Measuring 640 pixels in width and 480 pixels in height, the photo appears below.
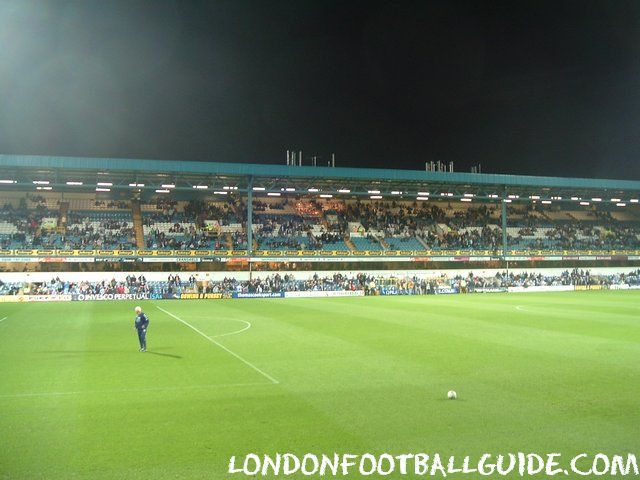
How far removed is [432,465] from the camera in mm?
7387

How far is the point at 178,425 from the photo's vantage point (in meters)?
9.23

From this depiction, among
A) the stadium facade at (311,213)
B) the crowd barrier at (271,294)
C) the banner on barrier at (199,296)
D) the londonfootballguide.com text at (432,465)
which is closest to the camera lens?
the londonfootballguide.com text at (432,465)

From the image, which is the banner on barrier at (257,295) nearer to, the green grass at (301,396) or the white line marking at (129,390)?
the green grass at (301,396)

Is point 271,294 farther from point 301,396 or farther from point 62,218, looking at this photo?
point 301,396

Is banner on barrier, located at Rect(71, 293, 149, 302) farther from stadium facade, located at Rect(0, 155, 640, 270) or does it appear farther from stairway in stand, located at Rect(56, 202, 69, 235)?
stairway in stand, located at Rect(56, 202, 69, 235)

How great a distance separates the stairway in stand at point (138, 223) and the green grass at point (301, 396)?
2782cm

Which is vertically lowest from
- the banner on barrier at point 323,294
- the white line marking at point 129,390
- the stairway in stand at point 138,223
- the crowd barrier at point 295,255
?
the banner on barrier at point 323,294

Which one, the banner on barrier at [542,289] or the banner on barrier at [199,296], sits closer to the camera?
the banner on barrier at [199,296]

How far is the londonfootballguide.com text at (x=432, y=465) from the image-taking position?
7168mm

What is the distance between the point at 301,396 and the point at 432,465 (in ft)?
14.0

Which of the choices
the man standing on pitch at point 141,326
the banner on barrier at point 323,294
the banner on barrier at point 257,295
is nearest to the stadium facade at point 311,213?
the banner on barrier at point 323,294

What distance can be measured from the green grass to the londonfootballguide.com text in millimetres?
257

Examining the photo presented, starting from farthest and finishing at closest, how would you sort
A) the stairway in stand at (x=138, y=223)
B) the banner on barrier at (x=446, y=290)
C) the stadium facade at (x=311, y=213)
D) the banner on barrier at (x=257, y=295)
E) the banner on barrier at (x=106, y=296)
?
1. the banner on barrier at (x=446, y=290)
2. the stairway in stand at (x=138, y=223)
3. the stadium facade at (x=311, y=213)
4. the banner on barrier at (x=257, y=295)
5. the banner on barrier at (x=106, y=296)

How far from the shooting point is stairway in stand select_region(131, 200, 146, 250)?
162 feet
